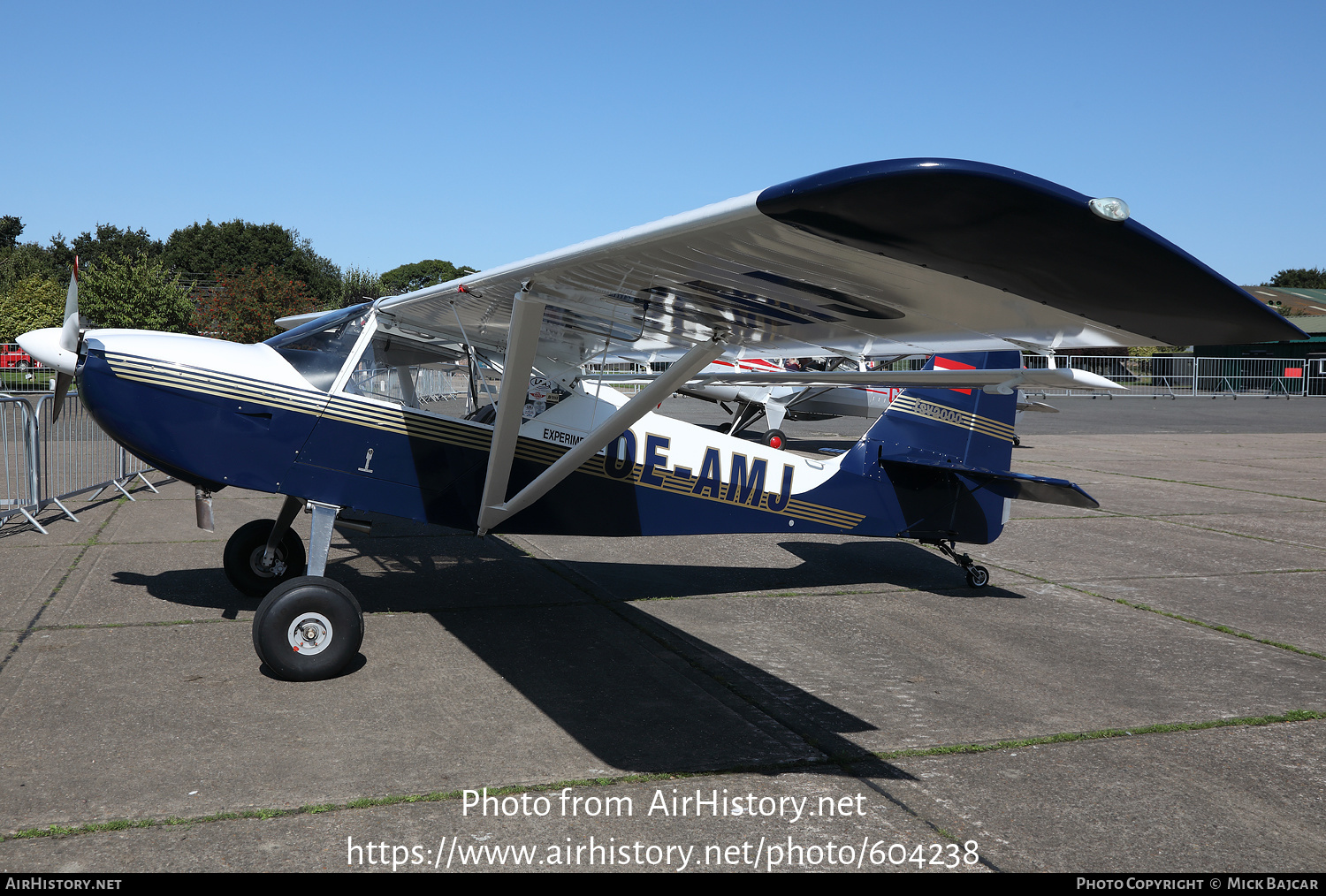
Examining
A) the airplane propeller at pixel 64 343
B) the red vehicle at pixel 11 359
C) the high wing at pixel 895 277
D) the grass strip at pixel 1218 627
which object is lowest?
the grass strip at pixel 1218 627

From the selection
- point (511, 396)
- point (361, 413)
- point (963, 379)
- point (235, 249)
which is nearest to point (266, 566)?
point (361, 413)

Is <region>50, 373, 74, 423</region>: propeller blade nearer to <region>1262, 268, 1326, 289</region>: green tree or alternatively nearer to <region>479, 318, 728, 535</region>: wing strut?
<region>479, 318, 728, 535</region>: wing strut

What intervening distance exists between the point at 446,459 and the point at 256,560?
176 cm

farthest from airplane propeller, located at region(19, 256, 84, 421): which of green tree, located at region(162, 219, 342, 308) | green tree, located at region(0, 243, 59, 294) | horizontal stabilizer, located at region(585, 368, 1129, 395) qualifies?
green tree, located at region(162, 219, 342, 308)

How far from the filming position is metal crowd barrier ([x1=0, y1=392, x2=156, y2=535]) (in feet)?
29.2

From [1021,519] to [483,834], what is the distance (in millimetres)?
8841

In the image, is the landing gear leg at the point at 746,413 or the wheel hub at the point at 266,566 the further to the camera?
the landing gear leg at the point at 746,413

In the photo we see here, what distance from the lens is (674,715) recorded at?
4.27m

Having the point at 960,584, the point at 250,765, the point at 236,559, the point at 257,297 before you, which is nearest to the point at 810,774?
the point at 250,765

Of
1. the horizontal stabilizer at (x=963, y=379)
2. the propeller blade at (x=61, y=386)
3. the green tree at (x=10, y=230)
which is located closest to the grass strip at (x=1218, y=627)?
the horizontal stabilizer at (x=963, y=379)

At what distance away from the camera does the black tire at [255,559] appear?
6.21 m

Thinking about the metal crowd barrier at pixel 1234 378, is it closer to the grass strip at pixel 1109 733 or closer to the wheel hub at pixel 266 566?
the grass strip at pixel 1109 733

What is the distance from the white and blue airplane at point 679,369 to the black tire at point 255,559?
2 centimetres

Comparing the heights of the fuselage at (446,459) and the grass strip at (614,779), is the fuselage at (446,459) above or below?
above
